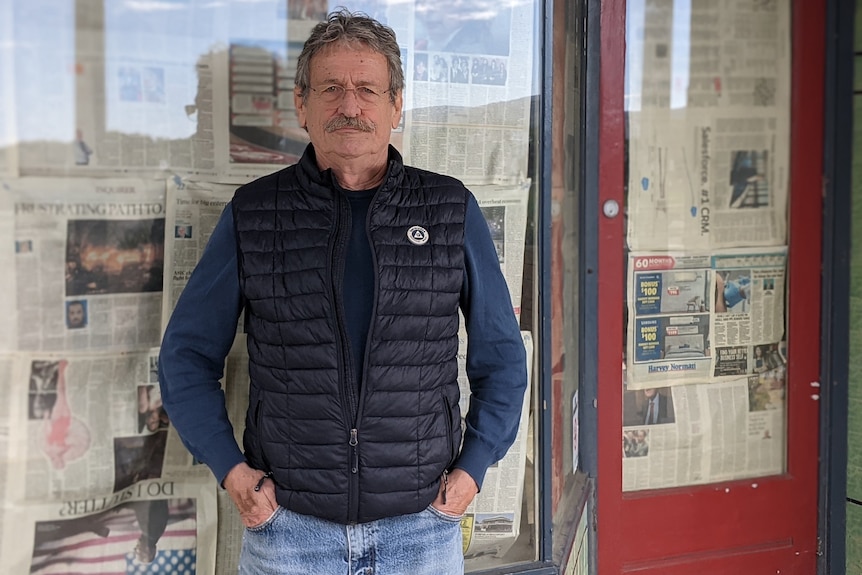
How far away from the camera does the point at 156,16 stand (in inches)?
60.7

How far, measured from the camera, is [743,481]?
2.31 metres

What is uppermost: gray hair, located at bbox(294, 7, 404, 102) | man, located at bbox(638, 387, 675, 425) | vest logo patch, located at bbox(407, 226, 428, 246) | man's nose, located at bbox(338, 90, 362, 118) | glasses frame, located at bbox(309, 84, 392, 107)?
gray hair, located at bbox(294, 7, 404, 102)

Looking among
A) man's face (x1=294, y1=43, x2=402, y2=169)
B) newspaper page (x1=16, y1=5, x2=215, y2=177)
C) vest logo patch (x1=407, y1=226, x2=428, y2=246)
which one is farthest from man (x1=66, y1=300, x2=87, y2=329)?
vest logo patch (x1=407, y1=226, x2=428, y2=246)

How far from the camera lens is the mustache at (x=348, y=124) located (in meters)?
1.29

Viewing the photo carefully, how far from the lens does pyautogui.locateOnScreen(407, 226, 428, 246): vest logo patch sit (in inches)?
50.5

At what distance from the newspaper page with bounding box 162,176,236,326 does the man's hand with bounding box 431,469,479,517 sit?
0.68 m

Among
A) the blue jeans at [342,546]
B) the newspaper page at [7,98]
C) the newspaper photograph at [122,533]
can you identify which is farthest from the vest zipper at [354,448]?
the newspaper page at [7,98]

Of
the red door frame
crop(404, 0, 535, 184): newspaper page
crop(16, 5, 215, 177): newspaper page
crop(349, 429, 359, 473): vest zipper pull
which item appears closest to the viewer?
crop(349, 429, 359, 473): vest zipper pull

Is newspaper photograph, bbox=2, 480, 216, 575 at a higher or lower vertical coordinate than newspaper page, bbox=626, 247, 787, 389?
lower

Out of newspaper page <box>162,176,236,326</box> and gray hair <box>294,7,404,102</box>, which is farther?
newspaper page <box>162,176,236,326</box>

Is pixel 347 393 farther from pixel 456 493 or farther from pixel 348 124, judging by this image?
pixel 348 124

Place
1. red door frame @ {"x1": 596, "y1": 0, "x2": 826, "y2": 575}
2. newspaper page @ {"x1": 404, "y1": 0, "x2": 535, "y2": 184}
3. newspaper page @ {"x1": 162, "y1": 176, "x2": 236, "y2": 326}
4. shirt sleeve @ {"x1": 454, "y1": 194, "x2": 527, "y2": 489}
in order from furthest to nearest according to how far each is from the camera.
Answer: red door frame @ {"x1": 596, "y1": 0, "x2": 826, "y2": 575}
newspaper page @ {"x1": 404, "y1": 0, "x2": 535, "y2": 184}
newspaper page @ {"x1": 162, "y1": 176, "x2": 236, "y2": 326}
shirt sleeve @ {"x1": 454, "y1": 194, "x2": 527, "y2": 489}

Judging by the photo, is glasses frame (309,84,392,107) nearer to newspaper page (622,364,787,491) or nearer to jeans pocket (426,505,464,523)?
jeans pocket (426,505,464,523)

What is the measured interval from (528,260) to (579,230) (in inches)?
15.7
